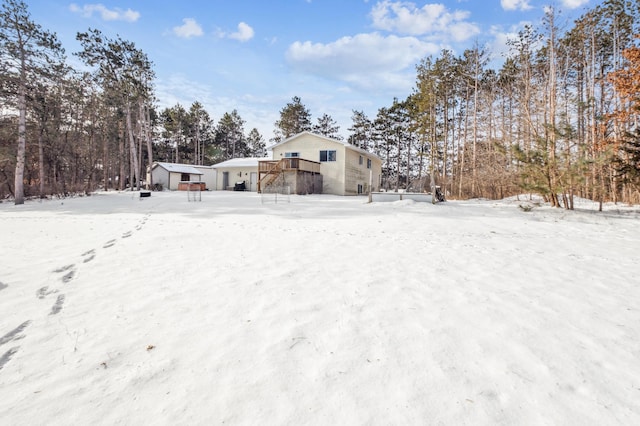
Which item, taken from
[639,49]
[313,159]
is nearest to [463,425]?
[639,49]

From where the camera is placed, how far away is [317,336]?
245 centimetres

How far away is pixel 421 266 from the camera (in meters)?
4.41

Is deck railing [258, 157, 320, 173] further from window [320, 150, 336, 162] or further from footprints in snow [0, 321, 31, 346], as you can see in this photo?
footprints in snow [0, 321, 31, 346]

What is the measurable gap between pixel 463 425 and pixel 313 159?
23.1 metres

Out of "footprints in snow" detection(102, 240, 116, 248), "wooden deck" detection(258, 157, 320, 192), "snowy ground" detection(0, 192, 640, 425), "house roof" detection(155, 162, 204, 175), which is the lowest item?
"snowy ground" detection(0, 192, 640, 425)

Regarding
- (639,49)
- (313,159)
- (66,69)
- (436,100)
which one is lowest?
(313,159)

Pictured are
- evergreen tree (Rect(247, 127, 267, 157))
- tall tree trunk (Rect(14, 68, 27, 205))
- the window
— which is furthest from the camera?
evergreen tree (Rect(247, 127, 267, 157))

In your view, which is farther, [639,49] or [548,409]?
[639,49]

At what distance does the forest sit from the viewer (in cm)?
1120

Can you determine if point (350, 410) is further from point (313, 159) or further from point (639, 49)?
point (313, 159)

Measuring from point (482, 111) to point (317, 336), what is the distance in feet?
85.3

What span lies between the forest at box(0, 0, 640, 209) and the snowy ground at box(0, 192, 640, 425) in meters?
8.78

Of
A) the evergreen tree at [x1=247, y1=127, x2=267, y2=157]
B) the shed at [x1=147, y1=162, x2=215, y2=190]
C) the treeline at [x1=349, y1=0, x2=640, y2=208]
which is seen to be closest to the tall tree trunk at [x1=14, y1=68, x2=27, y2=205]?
the shed at [x1=147, y1=162, x2=215, y2=190]

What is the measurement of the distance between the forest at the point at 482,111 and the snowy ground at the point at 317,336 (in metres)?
8.78
